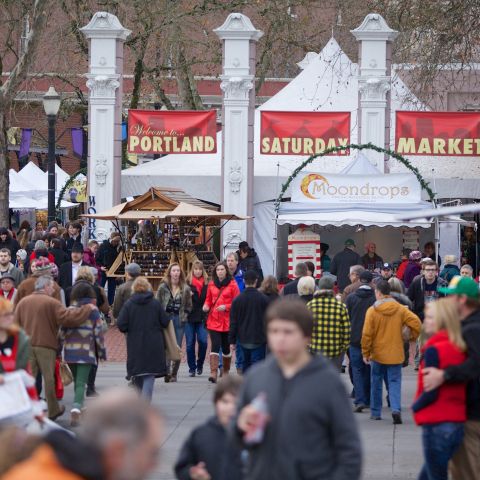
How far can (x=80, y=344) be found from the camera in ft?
A: 42.6

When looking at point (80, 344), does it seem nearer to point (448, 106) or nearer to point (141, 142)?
point (141, 142)

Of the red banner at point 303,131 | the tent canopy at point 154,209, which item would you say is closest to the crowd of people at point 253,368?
the tent canopy at point 154,209

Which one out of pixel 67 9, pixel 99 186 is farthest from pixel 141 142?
pixel 67 9

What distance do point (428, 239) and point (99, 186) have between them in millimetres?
7480

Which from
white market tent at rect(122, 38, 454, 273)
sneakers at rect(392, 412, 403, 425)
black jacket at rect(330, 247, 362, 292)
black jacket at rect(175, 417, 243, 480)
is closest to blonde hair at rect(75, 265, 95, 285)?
sneakers at rect(392, 412, 403, 425)

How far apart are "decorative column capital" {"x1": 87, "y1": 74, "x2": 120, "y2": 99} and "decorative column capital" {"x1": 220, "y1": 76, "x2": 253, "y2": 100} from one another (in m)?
2.45

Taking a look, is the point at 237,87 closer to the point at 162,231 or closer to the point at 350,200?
the point at 162,231

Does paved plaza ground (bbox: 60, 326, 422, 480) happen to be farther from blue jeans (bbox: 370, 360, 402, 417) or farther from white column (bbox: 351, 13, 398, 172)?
white column (bbox: 351, 13, 398, 172)

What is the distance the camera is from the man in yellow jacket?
13359mm

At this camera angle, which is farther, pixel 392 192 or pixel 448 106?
pixel 448 106

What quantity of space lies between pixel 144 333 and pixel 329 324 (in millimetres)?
1985

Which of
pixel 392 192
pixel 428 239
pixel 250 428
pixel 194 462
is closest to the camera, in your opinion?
pixel 250 428

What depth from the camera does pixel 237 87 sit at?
2820 cm

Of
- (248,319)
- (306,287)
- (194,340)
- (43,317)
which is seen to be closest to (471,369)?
(43,317)
